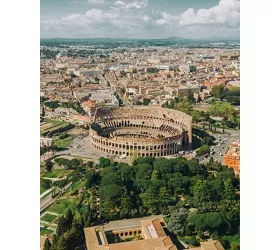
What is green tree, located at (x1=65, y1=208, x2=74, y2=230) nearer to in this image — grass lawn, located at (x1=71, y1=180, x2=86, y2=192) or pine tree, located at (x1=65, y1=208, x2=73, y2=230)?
pine tree, located at (x1=65, y1=208, x2=73, y2=230)

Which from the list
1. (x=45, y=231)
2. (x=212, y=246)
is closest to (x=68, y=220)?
(x=45, y=231)

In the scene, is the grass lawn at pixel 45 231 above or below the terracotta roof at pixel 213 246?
below

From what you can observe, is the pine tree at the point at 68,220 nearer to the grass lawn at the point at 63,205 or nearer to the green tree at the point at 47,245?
the green tree at the point at 47,245

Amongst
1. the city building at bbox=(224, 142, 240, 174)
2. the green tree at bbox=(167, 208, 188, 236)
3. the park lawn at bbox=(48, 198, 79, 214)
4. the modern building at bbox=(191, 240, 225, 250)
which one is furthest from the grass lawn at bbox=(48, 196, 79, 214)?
the city building at bbox=(224, 142, 240, 174)

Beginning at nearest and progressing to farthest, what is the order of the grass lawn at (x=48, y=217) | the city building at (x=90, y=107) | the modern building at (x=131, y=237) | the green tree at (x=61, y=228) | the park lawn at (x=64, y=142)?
the modern building at (x=131, y=237) → the green tree at (x=61, y=228) → the grass lawn at (x=48, y=217) → the park lawn at (x=64, y=142) → the city building at (x=90, y=107)

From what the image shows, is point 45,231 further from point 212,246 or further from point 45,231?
point 212,246

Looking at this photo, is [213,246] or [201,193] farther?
[201,193]

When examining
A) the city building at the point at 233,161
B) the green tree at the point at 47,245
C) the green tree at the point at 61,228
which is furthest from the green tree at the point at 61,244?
the city building at the point at 233,161

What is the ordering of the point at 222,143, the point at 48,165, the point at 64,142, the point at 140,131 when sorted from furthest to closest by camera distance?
the point at 140,131, the point at 222,143, the point at 64,142, the point at 48,165
